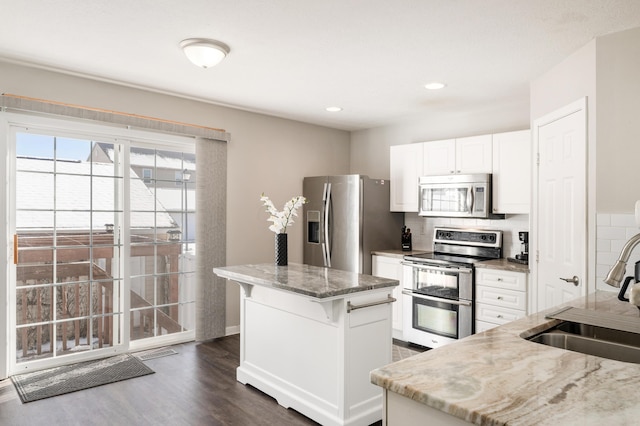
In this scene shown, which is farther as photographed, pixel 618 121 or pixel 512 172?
pixel 512 172

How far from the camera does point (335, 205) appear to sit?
16.3ft

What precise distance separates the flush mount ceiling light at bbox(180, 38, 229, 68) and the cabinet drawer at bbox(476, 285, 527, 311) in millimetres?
2988

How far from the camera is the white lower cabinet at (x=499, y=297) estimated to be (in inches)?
144

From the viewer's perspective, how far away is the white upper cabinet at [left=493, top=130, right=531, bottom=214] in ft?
12.9

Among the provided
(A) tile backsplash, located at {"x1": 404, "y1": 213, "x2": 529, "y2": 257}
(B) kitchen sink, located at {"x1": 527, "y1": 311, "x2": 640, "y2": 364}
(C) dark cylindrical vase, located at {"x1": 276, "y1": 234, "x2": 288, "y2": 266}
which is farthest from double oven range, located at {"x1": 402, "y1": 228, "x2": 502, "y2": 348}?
(B) kitchen sink, located at {"x1": 527, "y1": 311, "x2": 640, "y2": 364}

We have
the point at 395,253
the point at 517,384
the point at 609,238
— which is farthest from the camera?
the point at 395,253

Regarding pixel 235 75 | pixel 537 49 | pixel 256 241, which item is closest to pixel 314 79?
pixel 235 75

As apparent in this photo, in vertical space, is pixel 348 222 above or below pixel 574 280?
above

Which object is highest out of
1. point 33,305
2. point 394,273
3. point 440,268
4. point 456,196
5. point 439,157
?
point 439,157

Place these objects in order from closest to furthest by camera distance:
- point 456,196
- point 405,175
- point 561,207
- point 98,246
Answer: point 561,207 < point 98,246 < point 456,196 < point 405,175

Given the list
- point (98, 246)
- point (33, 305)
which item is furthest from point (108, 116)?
point (33, 305)

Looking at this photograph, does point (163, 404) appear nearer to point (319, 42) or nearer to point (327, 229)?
point (327, 229)

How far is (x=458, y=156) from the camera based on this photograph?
14.7 feet

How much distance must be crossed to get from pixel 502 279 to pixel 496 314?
325 mm
